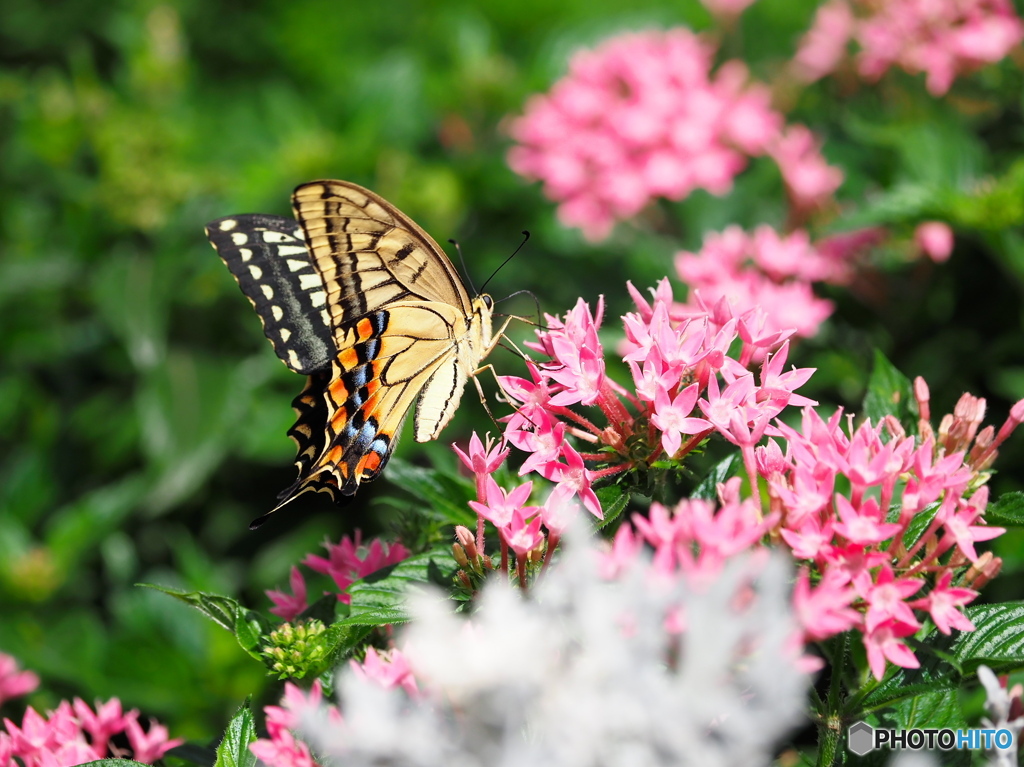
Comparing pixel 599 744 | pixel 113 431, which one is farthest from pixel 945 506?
pixel 113 431

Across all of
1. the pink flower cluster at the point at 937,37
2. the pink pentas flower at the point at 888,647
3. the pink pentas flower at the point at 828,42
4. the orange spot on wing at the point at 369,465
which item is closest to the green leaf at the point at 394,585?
the orange spot on wing at the point at 369,465

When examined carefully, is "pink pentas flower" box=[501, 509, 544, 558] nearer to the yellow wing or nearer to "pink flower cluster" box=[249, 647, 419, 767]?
"pink flower cluster" box=[249, 647, 419, 767]

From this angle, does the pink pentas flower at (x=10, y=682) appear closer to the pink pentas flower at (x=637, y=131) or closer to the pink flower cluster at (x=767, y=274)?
the pink flower cluster at (x=767, y=274)

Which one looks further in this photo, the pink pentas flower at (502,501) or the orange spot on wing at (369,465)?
the orange spot on wing at (369,465)

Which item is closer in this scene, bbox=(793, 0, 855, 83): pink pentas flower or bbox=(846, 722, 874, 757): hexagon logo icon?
bbox=(846, 722, 874, 757): hexagon logo icon

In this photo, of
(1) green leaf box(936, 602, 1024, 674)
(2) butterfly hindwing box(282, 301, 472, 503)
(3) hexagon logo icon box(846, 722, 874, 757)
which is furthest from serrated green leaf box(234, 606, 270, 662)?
(1) green leaf box(936, 602, 1024, 674)

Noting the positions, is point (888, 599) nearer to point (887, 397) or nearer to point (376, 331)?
point (887, 397)
